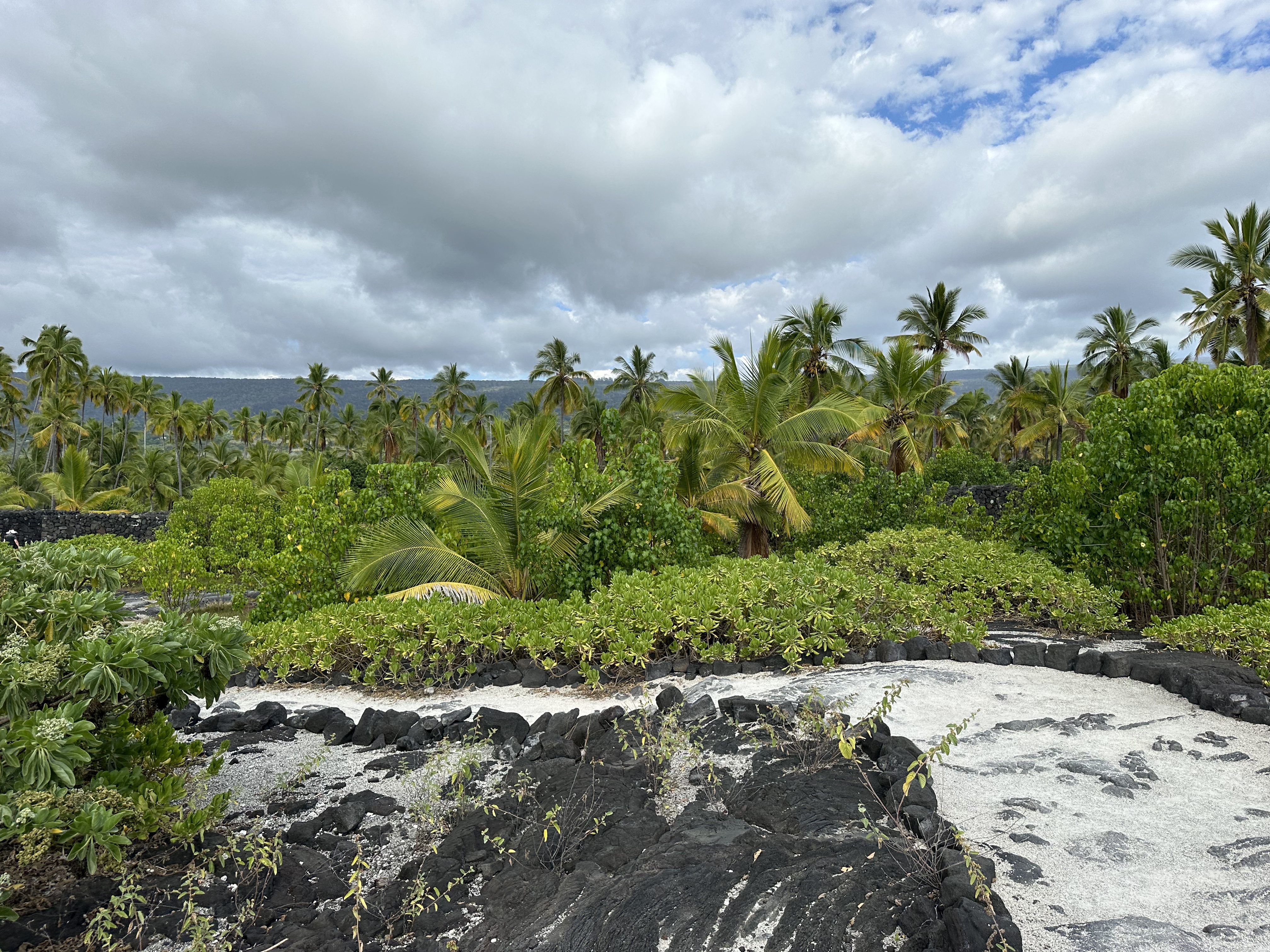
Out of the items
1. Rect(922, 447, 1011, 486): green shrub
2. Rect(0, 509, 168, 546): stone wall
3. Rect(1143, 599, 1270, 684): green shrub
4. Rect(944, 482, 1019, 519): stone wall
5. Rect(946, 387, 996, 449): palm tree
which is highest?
Rect(946, 387, 996, 449): palm tree

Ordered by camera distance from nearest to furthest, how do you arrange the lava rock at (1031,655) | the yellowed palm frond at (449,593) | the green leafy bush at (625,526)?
the lava rock at (1031,655) → the yellowed palm frond at (449,593) → the green leafy bush at (625,526)

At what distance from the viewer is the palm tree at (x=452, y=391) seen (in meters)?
53.7

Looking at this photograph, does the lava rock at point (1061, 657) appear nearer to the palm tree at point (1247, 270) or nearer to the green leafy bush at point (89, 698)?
the green leafy bush at point (89, 698)

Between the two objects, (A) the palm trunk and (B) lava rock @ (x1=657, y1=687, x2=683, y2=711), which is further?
(A) the palm trunk

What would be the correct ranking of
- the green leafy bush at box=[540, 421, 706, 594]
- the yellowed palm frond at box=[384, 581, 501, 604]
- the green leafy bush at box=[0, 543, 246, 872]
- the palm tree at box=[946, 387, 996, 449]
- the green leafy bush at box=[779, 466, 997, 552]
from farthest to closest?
the palm tree at box=[946, 387, 996, 449] → the green leafy bush at box=[779, 466, 997, 552] → the green leafy bush at box=[540, 421, 706, 594] → the yellowed palm frond at box=[384, 581, 501, 604] → the green leafy bush at box=[0, 543, 246, 872]

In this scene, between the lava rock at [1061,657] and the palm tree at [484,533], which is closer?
the lava rock at [1061,657]

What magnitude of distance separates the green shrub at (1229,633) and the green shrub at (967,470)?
1682 centimetres

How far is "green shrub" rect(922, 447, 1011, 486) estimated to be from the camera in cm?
2250

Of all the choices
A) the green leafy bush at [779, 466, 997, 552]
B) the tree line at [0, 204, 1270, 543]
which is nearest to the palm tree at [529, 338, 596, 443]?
the tree line at [0, 204, 1270, 543]

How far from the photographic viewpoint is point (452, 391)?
179 ft

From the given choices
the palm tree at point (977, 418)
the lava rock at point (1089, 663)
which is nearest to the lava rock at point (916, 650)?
the lava rock at point (1089, 663)

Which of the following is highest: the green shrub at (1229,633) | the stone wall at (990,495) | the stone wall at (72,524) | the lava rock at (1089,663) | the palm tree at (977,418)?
the palm tree at (977,418)

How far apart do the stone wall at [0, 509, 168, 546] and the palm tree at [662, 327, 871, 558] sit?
1920 centimetres

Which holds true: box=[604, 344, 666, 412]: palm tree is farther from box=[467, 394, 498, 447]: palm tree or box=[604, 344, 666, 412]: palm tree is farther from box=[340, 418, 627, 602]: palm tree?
box=[340, 418, 627, 602]: palm tree
